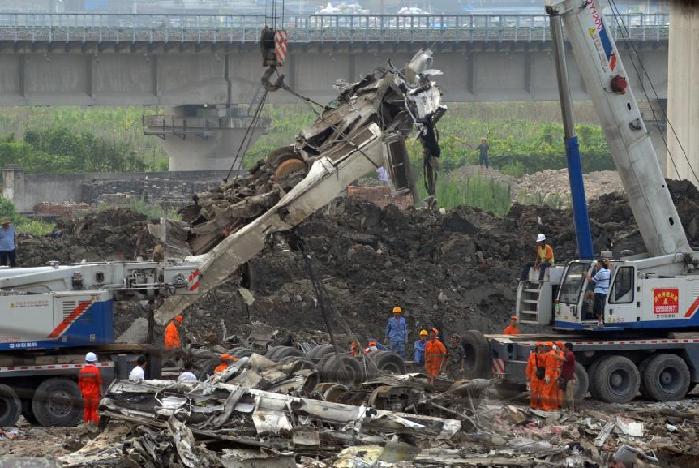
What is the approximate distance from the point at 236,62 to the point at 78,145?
55.1ft

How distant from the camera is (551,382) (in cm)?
2184

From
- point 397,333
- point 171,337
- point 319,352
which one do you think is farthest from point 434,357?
point 171,337

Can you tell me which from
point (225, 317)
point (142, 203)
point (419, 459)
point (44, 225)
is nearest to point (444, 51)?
point (142, 203)

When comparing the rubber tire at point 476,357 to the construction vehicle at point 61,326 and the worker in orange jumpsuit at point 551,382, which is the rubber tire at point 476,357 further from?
the construction vehicle at point 61,326

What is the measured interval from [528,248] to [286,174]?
12.3m

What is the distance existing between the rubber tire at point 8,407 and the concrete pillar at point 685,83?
2467 cm

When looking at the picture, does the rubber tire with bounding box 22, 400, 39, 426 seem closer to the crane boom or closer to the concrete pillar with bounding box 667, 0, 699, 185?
the crane boom

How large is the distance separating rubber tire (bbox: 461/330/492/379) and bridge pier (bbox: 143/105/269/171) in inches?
1127

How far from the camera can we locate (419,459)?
17.6 m

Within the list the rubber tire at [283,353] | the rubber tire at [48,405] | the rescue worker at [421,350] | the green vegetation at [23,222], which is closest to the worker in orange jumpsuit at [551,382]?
the rubber tire at [283,353]

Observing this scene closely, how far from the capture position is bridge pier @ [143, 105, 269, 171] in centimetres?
5281

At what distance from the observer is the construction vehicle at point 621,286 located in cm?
2297

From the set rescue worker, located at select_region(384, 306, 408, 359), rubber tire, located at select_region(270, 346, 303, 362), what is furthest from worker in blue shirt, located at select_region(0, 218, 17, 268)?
rescue worker, located at select_region(384, 306, 408, 359)

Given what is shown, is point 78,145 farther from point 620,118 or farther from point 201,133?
point 620,118
